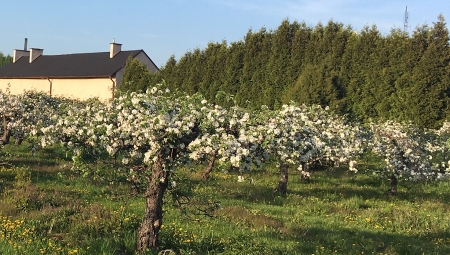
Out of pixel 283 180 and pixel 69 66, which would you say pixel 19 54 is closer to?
pixel 69 66

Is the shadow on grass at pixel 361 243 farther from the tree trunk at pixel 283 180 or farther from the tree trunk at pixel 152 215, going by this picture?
the tree trunk at pixel 283 180

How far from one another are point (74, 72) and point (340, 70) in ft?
122

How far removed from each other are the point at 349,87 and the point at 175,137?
23.3 m

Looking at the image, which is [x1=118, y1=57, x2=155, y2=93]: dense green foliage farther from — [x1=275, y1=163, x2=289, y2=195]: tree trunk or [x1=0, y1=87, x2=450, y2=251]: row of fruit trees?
[x1=0, y1=87, x2=450, y2=251]: row of fruit trees

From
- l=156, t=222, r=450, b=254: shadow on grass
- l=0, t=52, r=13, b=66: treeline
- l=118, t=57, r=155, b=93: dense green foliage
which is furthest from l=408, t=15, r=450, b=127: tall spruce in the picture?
l=0, t=52, r=13, b=66: treeline

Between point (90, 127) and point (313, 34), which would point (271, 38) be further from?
point (90, 127)

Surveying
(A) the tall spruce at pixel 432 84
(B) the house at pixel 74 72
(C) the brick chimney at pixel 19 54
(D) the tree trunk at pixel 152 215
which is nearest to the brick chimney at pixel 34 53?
(B) the house at pixel 74 72

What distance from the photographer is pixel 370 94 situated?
1094 inches

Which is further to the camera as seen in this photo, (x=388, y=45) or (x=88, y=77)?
(x=88, y=77)

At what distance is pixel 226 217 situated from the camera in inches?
462

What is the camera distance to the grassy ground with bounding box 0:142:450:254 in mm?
Result: 8758

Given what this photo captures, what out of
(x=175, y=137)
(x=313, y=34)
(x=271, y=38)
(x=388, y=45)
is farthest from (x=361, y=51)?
(x=175, y=137)

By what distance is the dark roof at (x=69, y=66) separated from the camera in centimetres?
5309

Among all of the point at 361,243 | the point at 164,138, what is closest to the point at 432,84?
the point at 361,243
